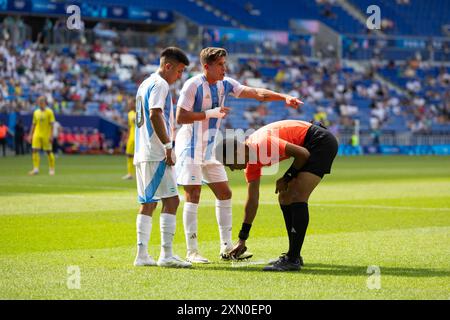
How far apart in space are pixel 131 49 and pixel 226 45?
7085mm

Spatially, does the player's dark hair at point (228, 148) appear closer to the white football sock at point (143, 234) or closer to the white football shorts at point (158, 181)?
the white football shorts at point (158, 181)

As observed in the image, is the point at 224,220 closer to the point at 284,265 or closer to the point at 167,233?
the point at 167,233

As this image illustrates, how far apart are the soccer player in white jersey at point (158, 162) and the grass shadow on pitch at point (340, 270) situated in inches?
20.0

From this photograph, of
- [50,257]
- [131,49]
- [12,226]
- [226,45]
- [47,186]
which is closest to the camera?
[50,257]

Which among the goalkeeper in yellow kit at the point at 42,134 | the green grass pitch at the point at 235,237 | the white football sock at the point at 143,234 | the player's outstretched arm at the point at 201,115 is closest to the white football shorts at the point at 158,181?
the white football sock at the point at 143,234

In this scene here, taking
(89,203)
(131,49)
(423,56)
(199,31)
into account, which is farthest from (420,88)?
(89,203)

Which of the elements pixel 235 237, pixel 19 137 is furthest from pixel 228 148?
pixel 19 137

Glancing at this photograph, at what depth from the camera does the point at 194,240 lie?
11602mm

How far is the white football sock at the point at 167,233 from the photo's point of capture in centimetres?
1085

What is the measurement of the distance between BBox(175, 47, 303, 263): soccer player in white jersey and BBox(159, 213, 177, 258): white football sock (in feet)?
1.65

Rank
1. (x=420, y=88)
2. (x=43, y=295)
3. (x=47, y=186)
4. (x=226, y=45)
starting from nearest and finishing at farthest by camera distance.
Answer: (x=43, y=295)
(x=47, y=186)
(x=226, y=45)
(x=420, y=88)

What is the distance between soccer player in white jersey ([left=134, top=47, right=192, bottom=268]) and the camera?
10.8 meters

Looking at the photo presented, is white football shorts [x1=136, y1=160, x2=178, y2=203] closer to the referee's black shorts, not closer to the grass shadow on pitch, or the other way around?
the grass shadow on pitch

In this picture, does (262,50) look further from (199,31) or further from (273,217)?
(273,217)
